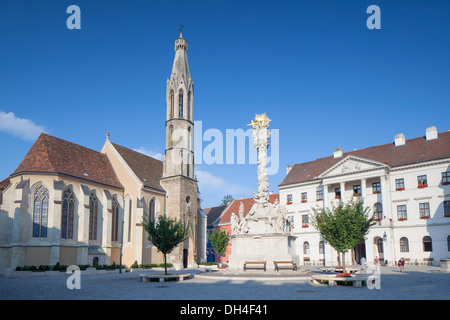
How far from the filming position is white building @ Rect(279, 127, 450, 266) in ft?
135

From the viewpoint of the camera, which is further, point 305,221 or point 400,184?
point 305,221

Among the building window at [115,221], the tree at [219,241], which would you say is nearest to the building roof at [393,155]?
the tree at [219,241]

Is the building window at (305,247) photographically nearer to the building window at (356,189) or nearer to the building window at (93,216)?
the building window at (356,189)

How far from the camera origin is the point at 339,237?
23.7 m

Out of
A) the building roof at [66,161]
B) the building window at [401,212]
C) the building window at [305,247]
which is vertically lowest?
the building window at [305,247]

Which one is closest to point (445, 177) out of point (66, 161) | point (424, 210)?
point (424, 210)

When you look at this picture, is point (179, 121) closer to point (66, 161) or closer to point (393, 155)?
point (66, 161)

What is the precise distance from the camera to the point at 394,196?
1762 inches

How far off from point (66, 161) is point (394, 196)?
1433 inches

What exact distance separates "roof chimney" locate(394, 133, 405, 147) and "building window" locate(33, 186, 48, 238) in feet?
134

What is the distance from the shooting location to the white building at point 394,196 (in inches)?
1618

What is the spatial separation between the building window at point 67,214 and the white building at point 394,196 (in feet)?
89.9
